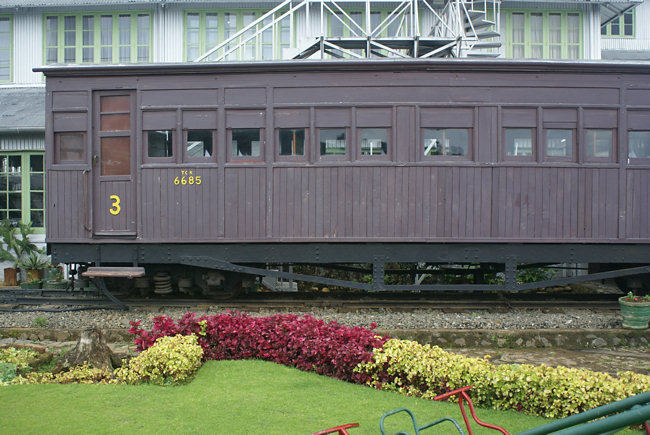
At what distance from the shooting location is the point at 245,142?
825 centimetres

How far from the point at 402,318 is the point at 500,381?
129 inches

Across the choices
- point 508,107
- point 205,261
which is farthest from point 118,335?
point 508,107

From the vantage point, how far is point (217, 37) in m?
13.3

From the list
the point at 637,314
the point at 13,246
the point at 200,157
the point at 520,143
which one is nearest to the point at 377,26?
the point at 520,143

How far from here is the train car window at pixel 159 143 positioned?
8.32 metres

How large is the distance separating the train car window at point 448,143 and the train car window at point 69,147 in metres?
5.76

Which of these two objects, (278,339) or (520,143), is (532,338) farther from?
(278,339)

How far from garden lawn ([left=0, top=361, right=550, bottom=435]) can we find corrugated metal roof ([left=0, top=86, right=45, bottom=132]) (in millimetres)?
8743

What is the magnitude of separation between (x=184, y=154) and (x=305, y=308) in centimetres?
325

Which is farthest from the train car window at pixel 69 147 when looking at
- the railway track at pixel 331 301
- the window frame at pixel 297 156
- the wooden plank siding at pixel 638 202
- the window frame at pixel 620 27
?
the window frame at pixel 620 27

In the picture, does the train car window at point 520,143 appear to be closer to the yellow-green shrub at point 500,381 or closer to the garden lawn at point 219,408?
the yellow-green shrub at point 500,381

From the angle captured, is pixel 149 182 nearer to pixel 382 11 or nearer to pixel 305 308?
pixel 305 308

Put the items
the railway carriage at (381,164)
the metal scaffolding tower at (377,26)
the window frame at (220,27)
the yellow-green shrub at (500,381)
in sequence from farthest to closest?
1. the window frame at (220,27)
2. the metal scaffolding tower at (377,26)
3. the railway carriage at (381,164)
4. the yellow-green shrub at (500,381)

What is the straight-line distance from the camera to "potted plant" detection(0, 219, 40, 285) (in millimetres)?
11703
